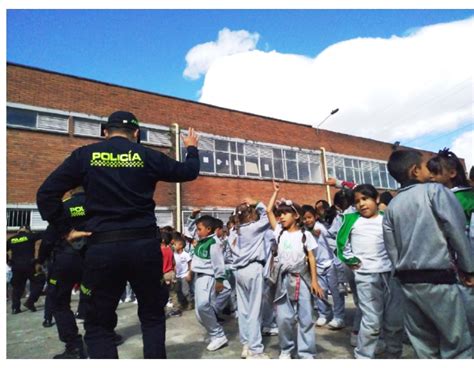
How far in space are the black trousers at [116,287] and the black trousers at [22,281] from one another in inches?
251

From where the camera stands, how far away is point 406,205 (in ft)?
8.24

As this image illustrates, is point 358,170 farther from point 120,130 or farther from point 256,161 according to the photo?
point 120,130

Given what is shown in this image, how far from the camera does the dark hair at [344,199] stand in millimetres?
5036

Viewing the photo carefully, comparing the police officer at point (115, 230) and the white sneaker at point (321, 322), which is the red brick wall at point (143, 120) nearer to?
the white sneaker at point (321, 322)

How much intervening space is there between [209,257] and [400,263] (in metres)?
2.68

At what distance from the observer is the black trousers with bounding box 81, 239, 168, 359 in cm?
227

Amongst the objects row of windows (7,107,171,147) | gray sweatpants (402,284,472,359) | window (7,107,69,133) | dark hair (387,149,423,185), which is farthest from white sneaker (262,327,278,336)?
window (7,107,69,133)

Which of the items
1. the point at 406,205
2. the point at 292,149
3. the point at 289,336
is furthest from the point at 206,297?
the point at 292,149

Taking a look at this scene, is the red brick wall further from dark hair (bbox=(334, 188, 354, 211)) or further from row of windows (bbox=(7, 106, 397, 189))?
dark hair (bbox=(334, 188, 354, 211))

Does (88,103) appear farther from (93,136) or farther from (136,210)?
(136,210)

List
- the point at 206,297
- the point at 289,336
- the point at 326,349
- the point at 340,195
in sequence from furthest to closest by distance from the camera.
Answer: the point at 340,195
the point at 206,297
the point at 326,349
the point at 289,336

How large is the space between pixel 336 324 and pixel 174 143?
12.0 meters

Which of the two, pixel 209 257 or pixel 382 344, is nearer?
pixel 382 344

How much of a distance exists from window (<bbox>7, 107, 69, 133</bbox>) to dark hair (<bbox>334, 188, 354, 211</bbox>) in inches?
442
